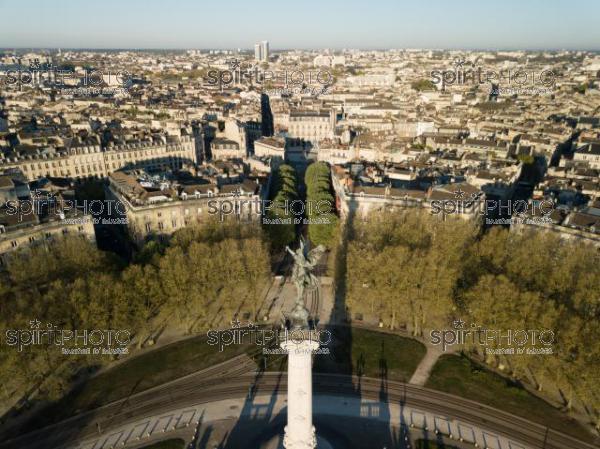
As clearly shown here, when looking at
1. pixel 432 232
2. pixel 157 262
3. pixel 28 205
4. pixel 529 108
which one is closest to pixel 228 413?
pixel 157 262

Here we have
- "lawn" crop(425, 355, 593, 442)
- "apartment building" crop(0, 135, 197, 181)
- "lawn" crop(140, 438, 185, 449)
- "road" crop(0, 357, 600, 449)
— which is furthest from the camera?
"apartment building" crop(0, 135, 197, 181)

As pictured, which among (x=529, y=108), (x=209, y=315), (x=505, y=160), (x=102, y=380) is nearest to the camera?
(x=102, y=380)

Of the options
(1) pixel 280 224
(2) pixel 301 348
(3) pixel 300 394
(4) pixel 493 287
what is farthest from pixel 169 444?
(1) pixel 280 224

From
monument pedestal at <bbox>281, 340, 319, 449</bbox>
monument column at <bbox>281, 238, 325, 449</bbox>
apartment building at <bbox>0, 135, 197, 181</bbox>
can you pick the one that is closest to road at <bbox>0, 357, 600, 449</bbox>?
monument pedestal at <bbox>281, 340, 319, 449</bbox>

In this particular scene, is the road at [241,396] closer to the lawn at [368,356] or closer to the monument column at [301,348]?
the lawn at [368,356]

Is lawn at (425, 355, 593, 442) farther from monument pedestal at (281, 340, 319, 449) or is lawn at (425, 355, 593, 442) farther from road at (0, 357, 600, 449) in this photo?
monument pedestal at (281, 340, 319, 449)

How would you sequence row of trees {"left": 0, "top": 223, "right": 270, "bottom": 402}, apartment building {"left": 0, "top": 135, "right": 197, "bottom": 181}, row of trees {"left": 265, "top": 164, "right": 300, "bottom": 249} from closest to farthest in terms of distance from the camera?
row of trees {"left": 0, "top": 223, "right": 270, "bottom": 402} → row of trees {"left": 265, "top": 164, "right": 300, "bottom": 249} → apartment building {"left": 0, "top": 135, "right": 197, "bottom": 181}

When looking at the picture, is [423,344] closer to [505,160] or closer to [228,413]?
[228,413]
